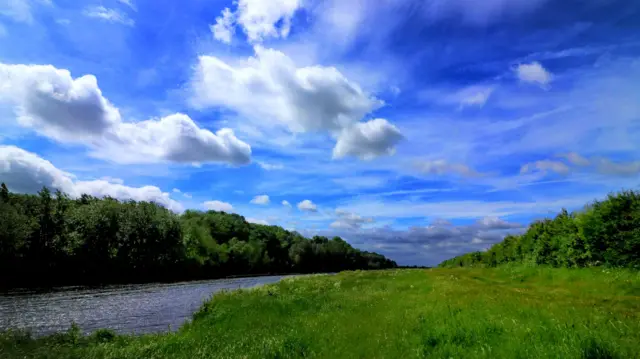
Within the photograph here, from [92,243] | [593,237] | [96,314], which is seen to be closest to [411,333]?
[593,237]

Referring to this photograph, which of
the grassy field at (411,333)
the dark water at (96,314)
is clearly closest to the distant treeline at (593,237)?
the grassy field at (411,333)

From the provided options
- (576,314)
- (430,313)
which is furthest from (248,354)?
(576,314)

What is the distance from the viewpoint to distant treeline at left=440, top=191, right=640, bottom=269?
26672mm

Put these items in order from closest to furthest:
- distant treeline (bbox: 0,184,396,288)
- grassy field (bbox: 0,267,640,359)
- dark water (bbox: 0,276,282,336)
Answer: grassy field (bbox: 0,267,640,359) → dark water (bbox: 0,276,282,336) → distant treeline (bbox: 0,184,396,288)

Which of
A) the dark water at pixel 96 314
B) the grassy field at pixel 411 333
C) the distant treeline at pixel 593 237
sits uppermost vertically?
the distant treeline at pixel 593 237

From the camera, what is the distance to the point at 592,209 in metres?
30.7

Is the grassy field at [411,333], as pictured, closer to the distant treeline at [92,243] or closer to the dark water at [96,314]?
the dark water at [96,314]

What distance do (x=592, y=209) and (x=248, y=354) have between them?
1140 inches

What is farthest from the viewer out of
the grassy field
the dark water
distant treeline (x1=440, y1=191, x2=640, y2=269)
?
the dark water

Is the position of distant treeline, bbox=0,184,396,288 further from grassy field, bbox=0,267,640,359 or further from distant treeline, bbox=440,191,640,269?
distant treeline, bbox=440,191,640,269

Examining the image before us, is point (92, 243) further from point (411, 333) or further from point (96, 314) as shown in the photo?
point (411, 333)

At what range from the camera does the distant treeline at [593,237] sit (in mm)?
26672

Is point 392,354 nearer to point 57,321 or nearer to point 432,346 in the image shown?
point 432,346

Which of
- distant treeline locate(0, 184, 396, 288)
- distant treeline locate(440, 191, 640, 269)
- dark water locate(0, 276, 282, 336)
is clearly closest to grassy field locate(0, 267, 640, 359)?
distant treeline locate(440, 191, 640, 269)
